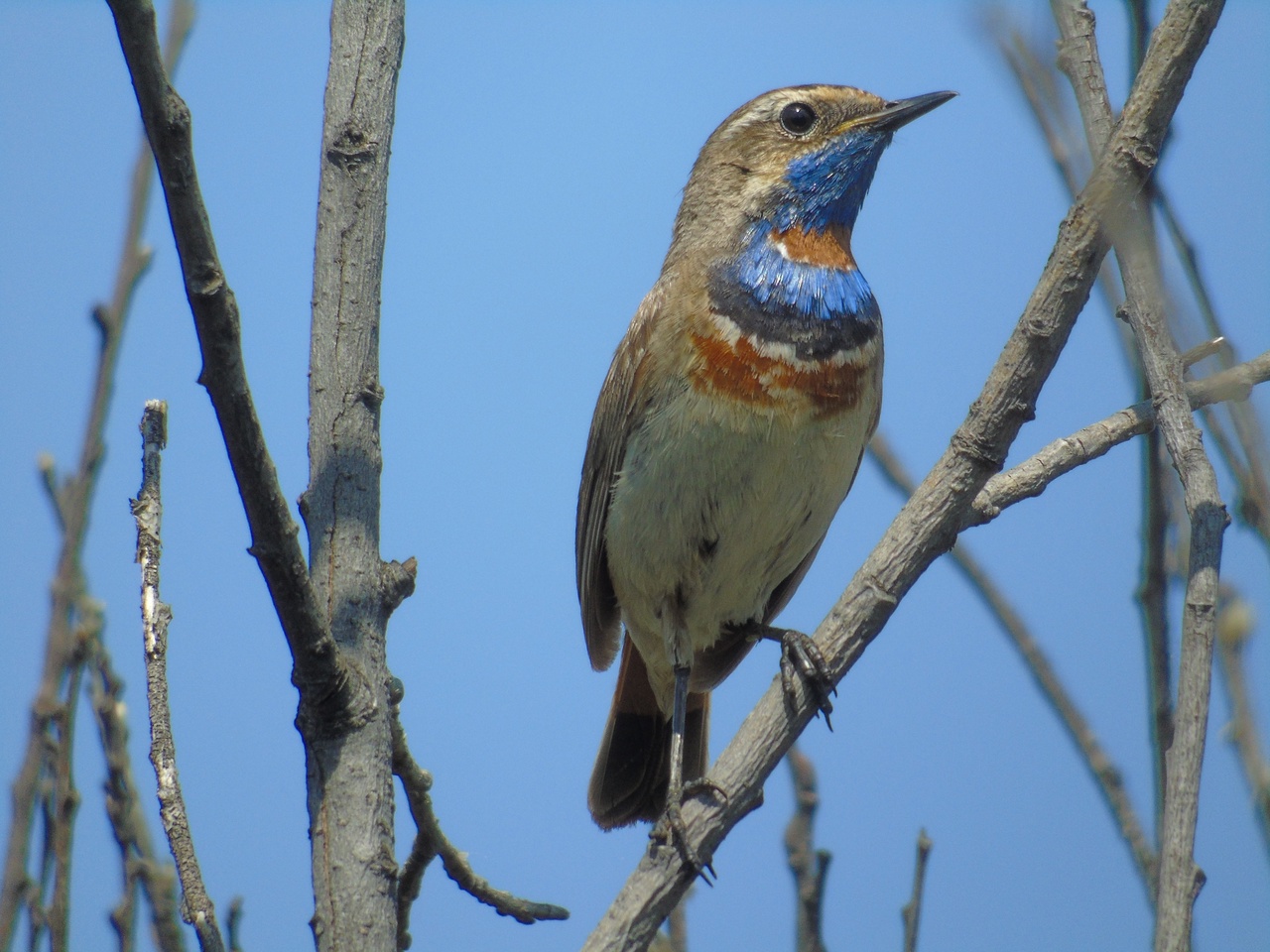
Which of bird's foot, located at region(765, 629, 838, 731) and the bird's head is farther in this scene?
the bird's head

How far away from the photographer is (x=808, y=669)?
3725mm

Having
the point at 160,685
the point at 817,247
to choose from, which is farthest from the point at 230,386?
the point at 817,247

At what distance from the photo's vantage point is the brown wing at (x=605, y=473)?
4.86 m

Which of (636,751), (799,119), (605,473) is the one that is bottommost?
(636,751)

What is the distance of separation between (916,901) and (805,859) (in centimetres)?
42

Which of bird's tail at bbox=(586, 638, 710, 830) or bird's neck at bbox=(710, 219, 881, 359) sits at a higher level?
bird's neck at bbox=(710, 219, 881, 359)

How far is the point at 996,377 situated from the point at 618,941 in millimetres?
1686

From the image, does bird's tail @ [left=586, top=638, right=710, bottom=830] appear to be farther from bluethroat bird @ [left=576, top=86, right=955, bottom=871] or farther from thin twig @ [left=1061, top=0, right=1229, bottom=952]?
thin twig @ [left=1061, top=0, right=1229, bottom=952]

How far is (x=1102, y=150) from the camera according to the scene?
9.30ft

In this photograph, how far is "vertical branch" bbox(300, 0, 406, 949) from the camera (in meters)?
2.79

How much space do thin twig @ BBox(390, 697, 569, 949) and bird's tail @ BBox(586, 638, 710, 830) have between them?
1.73 metres

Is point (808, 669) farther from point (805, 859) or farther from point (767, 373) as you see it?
point (767, 373)

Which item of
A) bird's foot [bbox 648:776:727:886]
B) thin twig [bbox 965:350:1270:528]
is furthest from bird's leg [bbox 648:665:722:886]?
thin twig [bbox 965:350:1270:528]

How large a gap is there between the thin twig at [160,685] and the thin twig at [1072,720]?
213cm
